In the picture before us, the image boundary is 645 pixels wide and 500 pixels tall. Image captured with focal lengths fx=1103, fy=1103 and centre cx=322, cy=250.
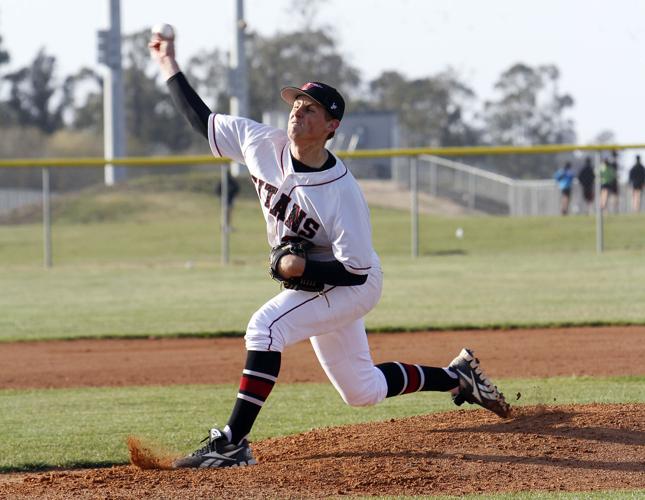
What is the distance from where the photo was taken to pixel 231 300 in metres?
14.1

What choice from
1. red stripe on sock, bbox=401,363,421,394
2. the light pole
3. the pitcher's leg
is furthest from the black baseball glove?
the light pole

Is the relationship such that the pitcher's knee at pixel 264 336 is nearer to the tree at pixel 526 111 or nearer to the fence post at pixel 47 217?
the fence post at pixel 47 217

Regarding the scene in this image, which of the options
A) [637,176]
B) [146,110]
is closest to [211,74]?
[146,110]

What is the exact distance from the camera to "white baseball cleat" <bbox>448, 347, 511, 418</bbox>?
19.5 ft

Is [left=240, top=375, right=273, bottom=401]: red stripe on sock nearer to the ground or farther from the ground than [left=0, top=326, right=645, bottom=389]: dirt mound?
farther from the ground

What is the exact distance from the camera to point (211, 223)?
30.4 meters

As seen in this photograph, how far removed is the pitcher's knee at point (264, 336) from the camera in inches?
199

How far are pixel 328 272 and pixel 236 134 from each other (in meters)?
0.86


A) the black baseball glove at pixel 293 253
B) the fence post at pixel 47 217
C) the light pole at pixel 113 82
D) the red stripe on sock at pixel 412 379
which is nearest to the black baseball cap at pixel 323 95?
the black baseball glove at pixel 293 253

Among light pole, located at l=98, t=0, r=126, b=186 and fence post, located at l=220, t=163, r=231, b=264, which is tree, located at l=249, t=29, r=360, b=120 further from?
fence post, located at l=220, t=163, r=231, b=264

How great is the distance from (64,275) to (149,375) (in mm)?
8849

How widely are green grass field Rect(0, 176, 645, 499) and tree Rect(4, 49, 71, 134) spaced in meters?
42.3

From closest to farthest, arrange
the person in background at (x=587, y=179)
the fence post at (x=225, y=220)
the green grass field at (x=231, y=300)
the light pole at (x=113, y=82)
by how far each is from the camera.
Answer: the green grass field at (x=231, y=300), the fence post at (x=225, y=220), the person in background at (x=587, y=179), the light pole at (x=113, y=82)

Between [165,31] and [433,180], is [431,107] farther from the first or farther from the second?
[165,31]
